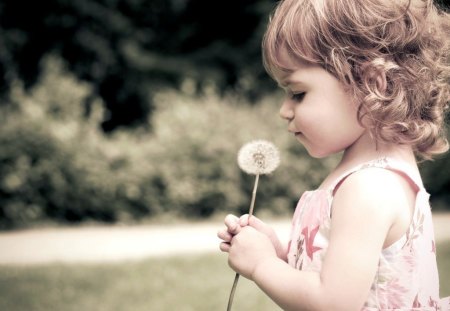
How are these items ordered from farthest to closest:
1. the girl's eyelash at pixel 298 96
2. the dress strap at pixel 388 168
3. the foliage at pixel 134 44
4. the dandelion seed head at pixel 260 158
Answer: the foliage at pixel 134 44 < the dandelion seed head at pixel 260 158 < the girl's eyelash at pixel 298 96 < the dress strap at pixel 388 168

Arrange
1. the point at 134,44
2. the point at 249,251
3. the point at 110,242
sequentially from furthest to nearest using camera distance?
the point at 134,44 < the point at 110,242 < the point at 249,251

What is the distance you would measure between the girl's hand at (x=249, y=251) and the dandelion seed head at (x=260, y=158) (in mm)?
292

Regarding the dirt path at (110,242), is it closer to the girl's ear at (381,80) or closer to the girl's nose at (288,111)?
the girl's nose at (288,111)

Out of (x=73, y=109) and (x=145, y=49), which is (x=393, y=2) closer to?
(x=73, y=109)

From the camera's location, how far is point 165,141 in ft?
27.9

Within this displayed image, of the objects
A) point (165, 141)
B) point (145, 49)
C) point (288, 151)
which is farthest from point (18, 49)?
point (288, 151)

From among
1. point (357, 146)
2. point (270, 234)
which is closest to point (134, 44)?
point (270, 234)

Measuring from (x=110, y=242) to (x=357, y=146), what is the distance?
5238 mm

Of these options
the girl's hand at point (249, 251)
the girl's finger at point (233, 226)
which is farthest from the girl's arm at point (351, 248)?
the girl's finger at point (233, 226)

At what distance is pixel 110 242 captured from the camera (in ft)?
21.6

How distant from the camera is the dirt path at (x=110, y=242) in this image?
5.87 m

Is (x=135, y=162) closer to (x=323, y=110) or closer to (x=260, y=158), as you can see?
(x=260, y=158)

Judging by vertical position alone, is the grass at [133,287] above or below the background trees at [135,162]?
below

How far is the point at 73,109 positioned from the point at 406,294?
25.4 ft
